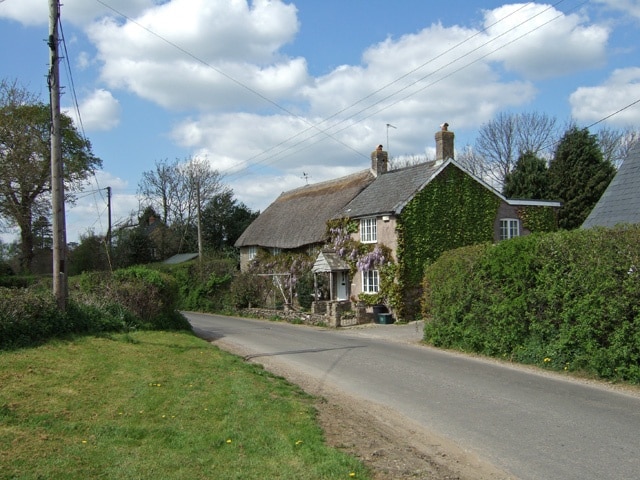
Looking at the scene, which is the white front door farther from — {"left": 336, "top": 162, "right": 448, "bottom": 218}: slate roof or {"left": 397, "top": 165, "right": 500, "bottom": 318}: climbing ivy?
{"left": 397, "top": 165, "right": 500, "bottom": 318}: climbing ivy

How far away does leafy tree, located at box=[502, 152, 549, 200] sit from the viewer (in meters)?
37.8

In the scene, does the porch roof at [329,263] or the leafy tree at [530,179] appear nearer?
the porch roof at [329,263]

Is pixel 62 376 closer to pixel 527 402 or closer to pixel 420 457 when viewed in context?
pixel 420 457

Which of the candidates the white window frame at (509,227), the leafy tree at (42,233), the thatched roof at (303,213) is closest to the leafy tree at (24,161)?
the leafy tree at (42,233)

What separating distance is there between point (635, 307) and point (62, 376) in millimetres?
10294

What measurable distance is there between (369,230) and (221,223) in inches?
1242

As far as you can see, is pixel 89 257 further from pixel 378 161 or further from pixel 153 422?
pixel 153 422

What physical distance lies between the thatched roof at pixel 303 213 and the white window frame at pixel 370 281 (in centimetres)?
416

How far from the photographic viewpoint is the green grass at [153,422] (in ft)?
18.6

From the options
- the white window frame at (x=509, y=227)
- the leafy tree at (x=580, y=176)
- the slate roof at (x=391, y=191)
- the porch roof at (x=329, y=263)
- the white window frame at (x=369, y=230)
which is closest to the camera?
the slate roof at (x=391, y=191)

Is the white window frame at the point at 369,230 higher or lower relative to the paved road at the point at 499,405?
higher

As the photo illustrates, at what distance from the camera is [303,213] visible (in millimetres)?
37281

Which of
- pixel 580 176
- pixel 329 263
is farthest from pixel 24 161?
pixel 580 176

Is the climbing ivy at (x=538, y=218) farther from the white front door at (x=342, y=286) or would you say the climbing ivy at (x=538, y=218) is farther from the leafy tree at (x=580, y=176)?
the white front door at (x=342, y=286)
